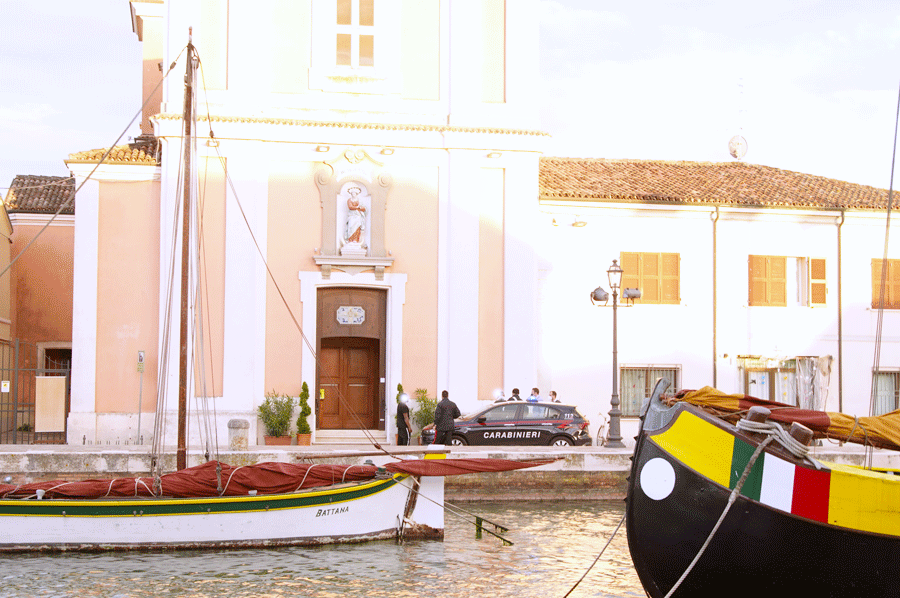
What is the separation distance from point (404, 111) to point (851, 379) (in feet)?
45.4

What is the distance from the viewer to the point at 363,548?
631 inches

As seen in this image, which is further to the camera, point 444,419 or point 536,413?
point 536,413

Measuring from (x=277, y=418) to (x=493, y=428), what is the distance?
4819mm

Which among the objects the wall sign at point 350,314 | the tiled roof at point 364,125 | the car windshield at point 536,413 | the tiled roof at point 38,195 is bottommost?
the car windshield at point 536,413

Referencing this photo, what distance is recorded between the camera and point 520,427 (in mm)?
22984

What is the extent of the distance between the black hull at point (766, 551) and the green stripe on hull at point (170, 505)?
6.75 meters

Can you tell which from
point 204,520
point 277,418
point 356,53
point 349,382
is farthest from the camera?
point 349,382

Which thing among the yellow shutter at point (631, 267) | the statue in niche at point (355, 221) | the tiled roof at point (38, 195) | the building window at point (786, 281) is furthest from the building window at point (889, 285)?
the tiled roof at point (38, 195)

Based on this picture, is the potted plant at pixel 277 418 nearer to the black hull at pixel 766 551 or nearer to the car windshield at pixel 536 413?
the car windshield at pixel 536 413

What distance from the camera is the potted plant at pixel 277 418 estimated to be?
23938mm

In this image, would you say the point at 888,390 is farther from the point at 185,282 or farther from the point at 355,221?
the point at 185,282

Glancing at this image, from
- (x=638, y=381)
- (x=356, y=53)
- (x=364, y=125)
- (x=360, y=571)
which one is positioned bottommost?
(x=360, y=571)

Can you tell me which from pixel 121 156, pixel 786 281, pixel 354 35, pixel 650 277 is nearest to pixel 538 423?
pixel 650 277

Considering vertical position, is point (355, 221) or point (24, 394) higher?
point (355, 221)
